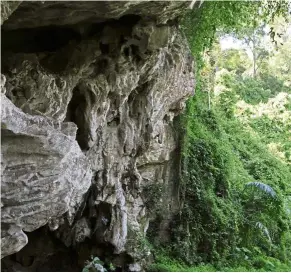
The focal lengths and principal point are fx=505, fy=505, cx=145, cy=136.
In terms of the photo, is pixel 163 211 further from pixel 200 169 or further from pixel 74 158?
pixel 74 158

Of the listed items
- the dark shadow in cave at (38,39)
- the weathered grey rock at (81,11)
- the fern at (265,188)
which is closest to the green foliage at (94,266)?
the dark shadow in cave at (38,39)

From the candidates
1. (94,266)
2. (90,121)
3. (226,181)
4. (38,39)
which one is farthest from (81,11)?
(226,181)

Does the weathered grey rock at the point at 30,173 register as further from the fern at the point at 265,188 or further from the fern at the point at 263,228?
the fern at the point at 265,188

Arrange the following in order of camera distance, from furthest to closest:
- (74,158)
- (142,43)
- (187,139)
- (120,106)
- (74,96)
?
1. (187,139)
2. (120,106)
3. (74,96)
4. (142,43)
5. (74,158)

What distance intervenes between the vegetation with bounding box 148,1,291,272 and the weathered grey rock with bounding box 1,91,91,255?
3587 millimetres

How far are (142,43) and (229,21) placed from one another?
3.35 m

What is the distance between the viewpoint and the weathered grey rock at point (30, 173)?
476 cm

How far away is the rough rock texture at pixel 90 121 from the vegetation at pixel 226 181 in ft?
2.01

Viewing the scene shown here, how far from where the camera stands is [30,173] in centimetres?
498

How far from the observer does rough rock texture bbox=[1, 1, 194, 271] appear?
4977mm

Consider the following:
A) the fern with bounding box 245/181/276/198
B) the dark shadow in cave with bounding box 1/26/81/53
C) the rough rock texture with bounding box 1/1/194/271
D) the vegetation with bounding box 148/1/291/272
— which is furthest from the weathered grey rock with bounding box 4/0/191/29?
the fern with bounding box 245/181/276/198

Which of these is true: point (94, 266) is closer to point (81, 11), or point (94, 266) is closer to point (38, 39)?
point (38, 39)

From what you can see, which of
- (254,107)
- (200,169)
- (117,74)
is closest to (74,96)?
(117,74)

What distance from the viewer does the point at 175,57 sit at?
8.86 meters
